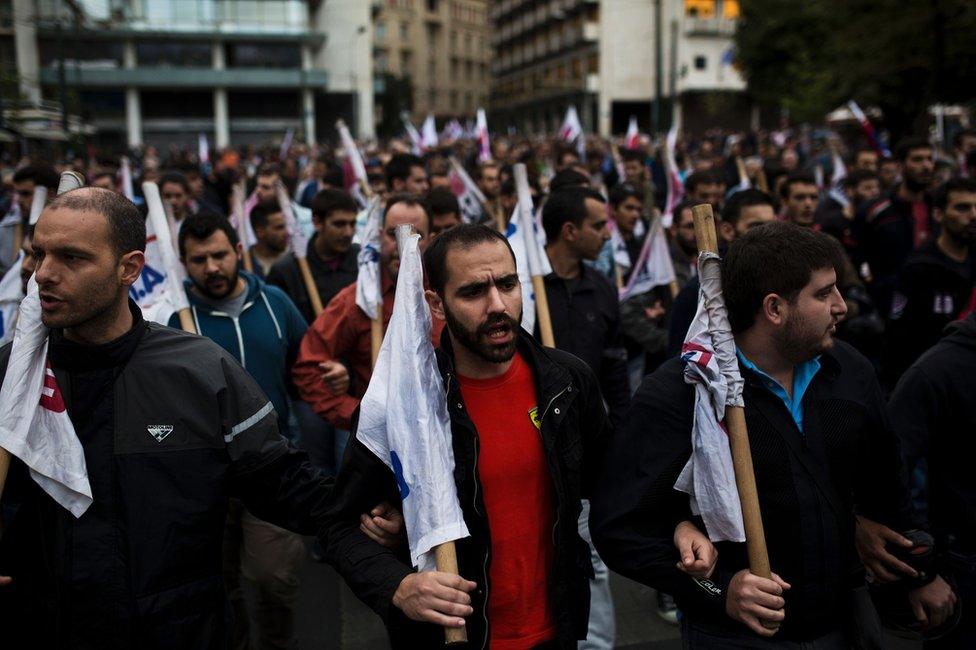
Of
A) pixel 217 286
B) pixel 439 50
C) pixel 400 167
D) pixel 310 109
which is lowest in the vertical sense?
pixel 217 286

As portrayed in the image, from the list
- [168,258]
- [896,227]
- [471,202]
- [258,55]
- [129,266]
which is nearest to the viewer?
[129,266]

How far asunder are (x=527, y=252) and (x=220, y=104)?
5881 cm

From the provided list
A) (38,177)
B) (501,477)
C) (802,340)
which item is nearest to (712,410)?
(802,340)

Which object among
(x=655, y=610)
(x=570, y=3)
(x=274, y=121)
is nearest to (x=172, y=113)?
(x=274, y=121)

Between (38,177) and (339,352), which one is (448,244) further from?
(38,177)

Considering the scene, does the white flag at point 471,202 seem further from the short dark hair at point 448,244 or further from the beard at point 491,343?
the beard at point 491,343

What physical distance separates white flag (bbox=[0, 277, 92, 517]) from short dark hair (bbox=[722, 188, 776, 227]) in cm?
404

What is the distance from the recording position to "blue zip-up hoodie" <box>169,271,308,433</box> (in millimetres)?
4363

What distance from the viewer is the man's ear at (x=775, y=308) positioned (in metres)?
2.65

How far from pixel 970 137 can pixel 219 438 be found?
1280 centimetres

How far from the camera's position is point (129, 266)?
2.71m

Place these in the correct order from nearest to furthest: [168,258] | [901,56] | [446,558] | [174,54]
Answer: [446,558]
[168,258]
[901,56]
[174,54]

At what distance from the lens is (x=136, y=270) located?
274 centimetres

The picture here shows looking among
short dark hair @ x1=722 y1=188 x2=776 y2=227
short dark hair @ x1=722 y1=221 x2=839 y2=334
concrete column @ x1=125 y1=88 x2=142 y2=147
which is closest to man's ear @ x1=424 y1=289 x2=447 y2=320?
short dark hair @ x1=722 y1=221 x2=839 y2=334
